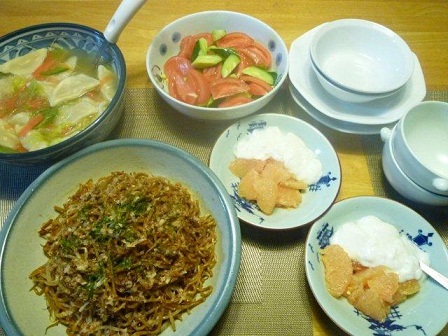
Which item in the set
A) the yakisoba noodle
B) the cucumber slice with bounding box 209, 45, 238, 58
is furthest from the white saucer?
the yakisoba noodle

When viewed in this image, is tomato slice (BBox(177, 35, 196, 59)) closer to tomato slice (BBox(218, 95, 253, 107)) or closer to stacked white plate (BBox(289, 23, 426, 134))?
tomato slice (BBox(218, 95, 253, 107))

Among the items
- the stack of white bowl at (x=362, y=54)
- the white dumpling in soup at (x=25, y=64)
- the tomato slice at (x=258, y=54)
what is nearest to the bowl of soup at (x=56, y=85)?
the white dumpling in soup at (x=25, y=64)

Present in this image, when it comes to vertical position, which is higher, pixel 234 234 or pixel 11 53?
pixel 11 53

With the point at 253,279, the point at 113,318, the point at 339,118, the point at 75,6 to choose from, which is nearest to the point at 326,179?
the point at 339,118

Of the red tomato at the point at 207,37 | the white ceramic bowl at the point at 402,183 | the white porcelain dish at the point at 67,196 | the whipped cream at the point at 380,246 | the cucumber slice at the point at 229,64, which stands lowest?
the whipped cream at the point at 380,246

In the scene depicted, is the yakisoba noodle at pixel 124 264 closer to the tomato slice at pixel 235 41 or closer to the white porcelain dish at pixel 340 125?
the white porcelain dish at pixel 340 125

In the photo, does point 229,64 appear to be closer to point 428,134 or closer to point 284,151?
point 284,151

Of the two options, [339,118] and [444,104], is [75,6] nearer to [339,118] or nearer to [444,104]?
[339,118]
